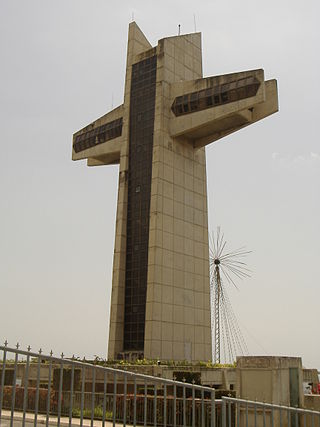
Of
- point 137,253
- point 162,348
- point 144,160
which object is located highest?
point 144,160

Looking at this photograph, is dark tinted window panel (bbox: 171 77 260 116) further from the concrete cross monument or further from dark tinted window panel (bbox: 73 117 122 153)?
dark tinted window panel (bbox: 73 117 122 153)

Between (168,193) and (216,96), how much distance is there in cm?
731

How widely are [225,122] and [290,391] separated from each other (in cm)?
2332

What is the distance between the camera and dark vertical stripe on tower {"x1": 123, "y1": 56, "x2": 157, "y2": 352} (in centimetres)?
3369

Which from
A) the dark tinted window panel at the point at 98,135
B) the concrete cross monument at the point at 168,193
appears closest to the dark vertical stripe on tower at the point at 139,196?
the concrete cross monument at the point at 168,193

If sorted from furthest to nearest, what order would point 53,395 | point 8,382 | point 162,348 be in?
point 162,348, point 8,382, point 53,395

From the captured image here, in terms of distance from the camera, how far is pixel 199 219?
37125 mm

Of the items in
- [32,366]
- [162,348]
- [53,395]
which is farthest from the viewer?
[162,348]

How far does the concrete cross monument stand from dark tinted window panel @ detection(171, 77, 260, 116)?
7 centimetres

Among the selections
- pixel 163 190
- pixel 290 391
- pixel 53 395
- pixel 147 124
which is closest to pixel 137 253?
pixel 163 190

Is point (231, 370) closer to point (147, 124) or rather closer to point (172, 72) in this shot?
point (147, 124)

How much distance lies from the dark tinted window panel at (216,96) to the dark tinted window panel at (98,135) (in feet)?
19.1

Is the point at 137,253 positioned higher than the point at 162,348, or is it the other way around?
the point at 137,253

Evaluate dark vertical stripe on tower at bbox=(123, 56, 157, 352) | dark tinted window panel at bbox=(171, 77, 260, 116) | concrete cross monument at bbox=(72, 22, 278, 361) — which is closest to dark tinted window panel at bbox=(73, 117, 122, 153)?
concrete cross monument at bbox=(72, 22, 278, 361)
